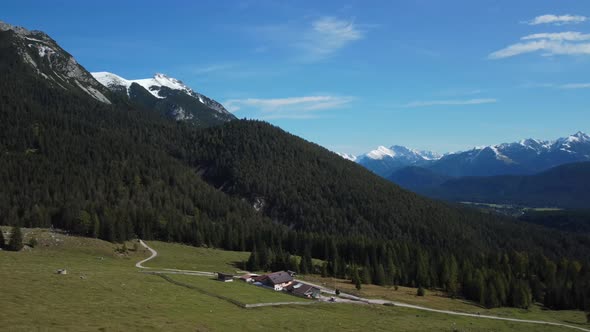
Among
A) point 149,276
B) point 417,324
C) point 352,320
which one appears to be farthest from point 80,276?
point 417,324

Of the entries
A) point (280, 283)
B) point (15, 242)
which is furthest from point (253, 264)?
point (15, 242)

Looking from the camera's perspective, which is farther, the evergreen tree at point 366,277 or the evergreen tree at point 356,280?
the evergreen tree at point 366,277

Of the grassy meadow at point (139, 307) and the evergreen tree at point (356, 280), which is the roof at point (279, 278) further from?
the evergreen tree at point (356, 280)

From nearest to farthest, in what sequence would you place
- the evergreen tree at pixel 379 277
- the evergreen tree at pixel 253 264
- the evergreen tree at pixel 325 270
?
1. the evergreen tree at pixel 253 264
2. the evergreen tree at pixel 379 277
3. the evergreen tree at pixel 325 270

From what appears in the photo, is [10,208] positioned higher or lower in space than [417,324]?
higher

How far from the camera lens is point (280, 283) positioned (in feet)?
322

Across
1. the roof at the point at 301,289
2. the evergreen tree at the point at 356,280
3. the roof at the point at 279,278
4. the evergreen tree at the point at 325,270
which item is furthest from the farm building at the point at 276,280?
the evergreen tree at the point at 325,270

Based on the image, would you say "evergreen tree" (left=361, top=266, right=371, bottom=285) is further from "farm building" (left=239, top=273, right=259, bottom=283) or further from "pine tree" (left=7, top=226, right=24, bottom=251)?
"pine tree" (left=7, top=226, right=24, bottom=251)

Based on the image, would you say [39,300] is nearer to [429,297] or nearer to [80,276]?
[80,276]

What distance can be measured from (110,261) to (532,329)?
85.1 m

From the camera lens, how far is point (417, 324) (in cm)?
7469

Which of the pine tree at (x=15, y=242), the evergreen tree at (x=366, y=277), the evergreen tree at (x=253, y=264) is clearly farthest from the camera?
the evergreen tree at (x=366, y=277)

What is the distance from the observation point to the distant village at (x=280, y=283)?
9262 cm

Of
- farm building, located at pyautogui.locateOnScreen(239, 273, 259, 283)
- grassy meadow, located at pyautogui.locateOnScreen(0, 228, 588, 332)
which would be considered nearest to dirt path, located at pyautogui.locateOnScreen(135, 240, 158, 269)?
grassy meadow, located at pyautogui.locateOnScreen(0, 228, 588, 332)
